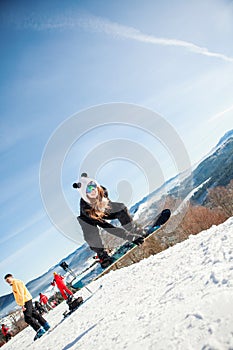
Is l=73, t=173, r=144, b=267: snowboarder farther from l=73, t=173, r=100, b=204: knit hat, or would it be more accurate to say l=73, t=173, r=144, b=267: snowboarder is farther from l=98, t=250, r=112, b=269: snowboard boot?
l=98, t=250, r=112, b=269: snowboard boot

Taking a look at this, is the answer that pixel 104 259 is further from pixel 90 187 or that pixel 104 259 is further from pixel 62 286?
pixel 62 286

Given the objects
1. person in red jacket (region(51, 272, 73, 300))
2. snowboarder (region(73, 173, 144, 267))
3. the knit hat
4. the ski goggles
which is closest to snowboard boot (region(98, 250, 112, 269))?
snowboarder (region(73, 173, 144, 267))

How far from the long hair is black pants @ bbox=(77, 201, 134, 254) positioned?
0.12 metres

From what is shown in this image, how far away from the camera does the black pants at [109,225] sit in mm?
7566

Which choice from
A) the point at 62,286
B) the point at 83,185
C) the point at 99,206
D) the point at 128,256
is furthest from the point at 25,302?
the point at 128,256

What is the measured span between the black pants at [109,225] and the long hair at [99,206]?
12 cm

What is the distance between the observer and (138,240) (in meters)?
7.71

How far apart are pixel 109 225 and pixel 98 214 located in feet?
1.54

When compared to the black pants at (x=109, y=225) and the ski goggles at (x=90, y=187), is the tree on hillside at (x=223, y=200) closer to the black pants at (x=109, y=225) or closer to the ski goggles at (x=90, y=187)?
the black pants at (x=109, y=225)

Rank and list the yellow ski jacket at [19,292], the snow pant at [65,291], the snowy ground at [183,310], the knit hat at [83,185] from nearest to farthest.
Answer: the snowy ground at [183,310] → the knit hat at [83,185] → the yellow ski jacket at [19,292] → the snow pant at [65,291]

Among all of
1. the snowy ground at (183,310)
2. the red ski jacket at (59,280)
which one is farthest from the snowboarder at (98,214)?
the red ski jacket at (59,280)

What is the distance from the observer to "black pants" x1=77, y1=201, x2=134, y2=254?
7.57m

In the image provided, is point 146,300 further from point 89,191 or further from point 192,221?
point 192,221

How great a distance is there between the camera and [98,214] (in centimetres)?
748
